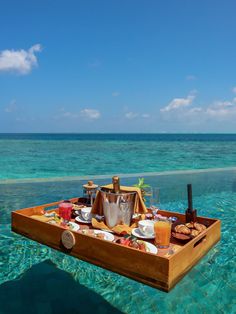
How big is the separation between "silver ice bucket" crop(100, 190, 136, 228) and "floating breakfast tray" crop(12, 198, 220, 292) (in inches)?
7.4

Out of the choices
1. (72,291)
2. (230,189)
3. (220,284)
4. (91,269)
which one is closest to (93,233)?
(72,291)

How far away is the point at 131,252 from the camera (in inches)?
50.5

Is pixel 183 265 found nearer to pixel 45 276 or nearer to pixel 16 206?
pixel 45 276

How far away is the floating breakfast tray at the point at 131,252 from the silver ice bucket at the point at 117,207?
0.19 m

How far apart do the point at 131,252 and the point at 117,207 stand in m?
0.44

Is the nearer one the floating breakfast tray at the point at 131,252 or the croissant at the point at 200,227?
the floating breakfast tray at the point at 131,252

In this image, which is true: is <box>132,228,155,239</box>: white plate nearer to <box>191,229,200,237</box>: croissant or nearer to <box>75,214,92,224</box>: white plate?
<box>191,229,200,237</box>: croissant

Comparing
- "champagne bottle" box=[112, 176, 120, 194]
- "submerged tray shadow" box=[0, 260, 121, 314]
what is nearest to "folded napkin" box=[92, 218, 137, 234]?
"champagne bottle" box=[112, 176, 120, 194]

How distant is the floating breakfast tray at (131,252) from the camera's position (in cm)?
121

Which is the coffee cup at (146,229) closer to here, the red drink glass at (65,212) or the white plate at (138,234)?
the white plate at (138,234)

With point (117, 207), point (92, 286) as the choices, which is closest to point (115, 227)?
point (117, 207)

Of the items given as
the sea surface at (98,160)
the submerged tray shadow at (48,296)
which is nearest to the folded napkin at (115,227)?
the submerged tray shadow at (48,296)

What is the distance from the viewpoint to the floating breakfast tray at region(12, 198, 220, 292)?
1206 mm

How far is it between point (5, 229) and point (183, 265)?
3.07 m
